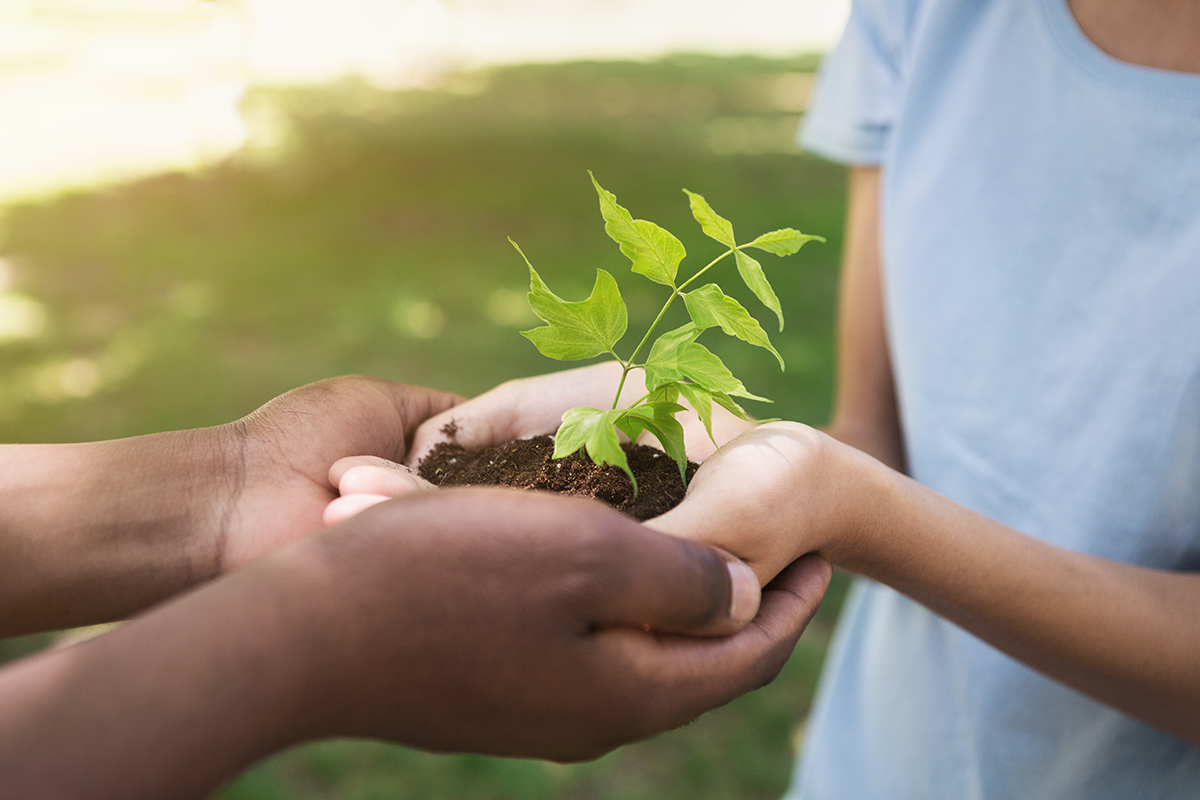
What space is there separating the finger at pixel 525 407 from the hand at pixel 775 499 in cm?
41

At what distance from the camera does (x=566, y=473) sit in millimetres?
1508

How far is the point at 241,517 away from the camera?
1.49m

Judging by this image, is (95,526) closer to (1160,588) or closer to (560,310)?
(560,310)

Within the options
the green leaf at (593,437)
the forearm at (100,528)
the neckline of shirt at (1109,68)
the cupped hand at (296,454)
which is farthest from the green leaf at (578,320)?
the neckline of shirt at (1109,68)

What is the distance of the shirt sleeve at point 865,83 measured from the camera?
2.21 metres

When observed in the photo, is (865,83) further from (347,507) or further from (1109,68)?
(347,507)

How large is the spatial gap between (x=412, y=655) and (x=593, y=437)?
17.6 inches

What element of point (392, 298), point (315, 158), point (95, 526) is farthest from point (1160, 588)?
point (315, 158)

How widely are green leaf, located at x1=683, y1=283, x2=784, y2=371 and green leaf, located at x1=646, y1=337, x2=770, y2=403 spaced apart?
0.06m

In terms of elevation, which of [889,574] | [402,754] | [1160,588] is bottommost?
[402,754]

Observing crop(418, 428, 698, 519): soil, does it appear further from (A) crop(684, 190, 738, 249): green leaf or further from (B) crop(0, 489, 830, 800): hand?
(A) crop(684, 190, 738, 249): green leaf

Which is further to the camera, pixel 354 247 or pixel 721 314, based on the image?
pixel 354 247

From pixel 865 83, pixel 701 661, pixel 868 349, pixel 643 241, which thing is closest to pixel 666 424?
pixel 643 241

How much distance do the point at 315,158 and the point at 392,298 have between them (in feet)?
16.6
